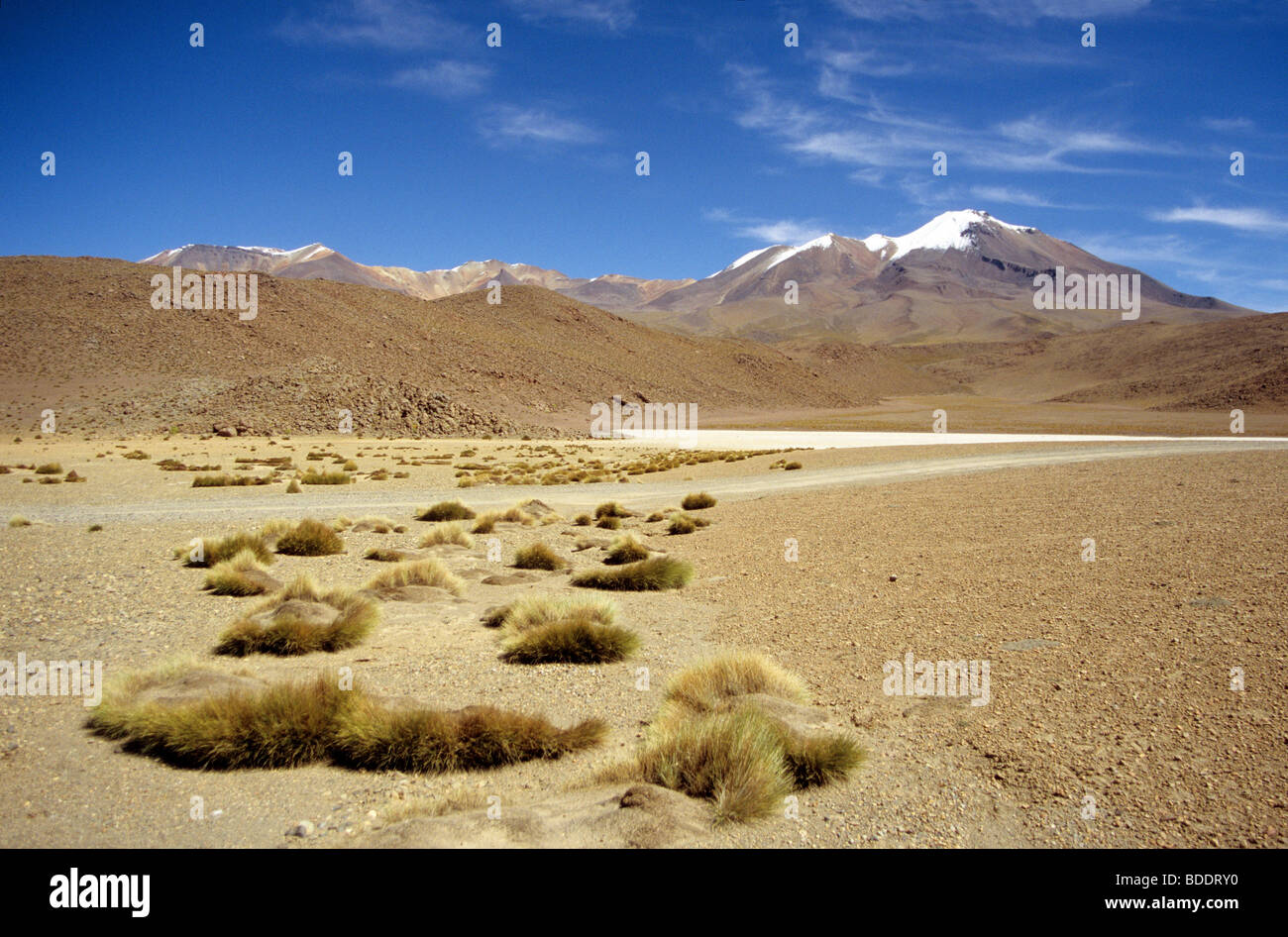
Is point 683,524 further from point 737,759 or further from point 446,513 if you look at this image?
point 737,759

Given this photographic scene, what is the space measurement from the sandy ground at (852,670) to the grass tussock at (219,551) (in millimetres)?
403

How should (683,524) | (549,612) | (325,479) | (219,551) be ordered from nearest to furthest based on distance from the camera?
(549,612)
(219,551)
(683,524)
(325,479)

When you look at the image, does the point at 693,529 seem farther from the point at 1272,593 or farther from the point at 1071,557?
the point at 1272,593

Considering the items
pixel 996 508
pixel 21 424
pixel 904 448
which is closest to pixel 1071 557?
pixel 996 508

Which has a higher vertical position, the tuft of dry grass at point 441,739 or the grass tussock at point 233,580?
the grass tussock at point 233,580

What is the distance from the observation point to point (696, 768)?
5.08 m

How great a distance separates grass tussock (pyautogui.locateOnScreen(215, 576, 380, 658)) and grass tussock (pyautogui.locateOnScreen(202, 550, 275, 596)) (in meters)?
1.67

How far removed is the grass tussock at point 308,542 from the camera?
45.0 feet

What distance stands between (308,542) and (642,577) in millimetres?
6132

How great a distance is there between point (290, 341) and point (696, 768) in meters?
74.8

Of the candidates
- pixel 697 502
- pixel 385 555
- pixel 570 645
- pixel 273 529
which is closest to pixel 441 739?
pixel 570 645

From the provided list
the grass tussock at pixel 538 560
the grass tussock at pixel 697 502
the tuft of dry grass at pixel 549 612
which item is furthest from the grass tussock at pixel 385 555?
the grass tussock at pixel 697 502

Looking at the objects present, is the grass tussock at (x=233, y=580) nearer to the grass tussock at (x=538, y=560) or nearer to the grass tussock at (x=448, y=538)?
the grass tussock at (x=448, y=538)

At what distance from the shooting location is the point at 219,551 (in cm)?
1252
